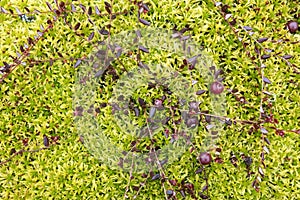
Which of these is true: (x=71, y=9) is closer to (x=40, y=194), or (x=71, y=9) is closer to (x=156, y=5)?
(x=156, y=5)

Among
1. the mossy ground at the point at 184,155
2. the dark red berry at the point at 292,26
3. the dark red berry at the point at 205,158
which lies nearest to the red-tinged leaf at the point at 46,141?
the mossy ground at the point at 184,155

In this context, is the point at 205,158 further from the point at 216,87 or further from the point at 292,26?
the point at 292,26

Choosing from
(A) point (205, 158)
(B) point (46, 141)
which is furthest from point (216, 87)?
(B) point (46, 141)

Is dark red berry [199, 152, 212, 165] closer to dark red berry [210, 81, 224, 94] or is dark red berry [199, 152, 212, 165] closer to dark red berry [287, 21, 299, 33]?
dark red berry [210, 81, 224, 94]

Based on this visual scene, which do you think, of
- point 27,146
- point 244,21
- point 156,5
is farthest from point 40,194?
point 244,21

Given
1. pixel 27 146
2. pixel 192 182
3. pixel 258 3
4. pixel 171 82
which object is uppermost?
pixel 258 3

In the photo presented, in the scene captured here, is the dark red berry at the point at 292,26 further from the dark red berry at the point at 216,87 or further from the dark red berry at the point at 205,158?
the dark red berry at the point at 205,158

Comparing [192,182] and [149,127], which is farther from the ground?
[149,127]
